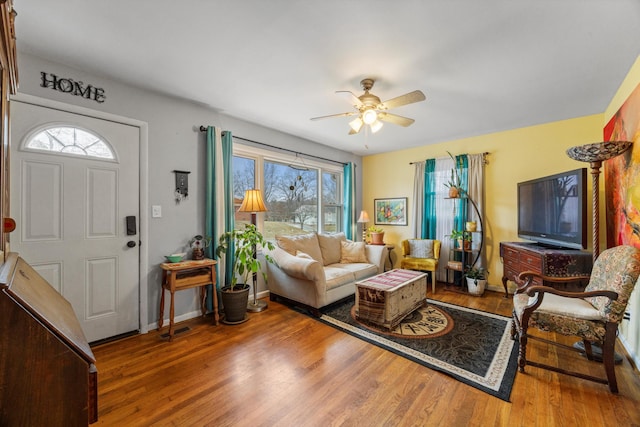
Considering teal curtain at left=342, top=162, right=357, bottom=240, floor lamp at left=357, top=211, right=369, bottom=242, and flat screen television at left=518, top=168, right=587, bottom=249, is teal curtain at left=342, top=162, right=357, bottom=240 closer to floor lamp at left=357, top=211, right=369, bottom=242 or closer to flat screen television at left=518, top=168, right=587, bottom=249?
floor lamp at left=357, top=211, right=369, bottom=242

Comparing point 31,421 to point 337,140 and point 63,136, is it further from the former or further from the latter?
point 337,140

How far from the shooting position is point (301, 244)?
12.2 ft

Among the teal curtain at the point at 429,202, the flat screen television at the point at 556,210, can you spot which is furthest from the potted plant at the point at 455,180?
the flat screen television at the point at 556,210

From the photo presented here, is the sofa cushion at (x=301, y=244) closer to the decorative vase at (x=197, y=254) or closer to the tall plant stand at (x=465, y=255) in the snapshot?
the decorative vase at (x=197, y=254)

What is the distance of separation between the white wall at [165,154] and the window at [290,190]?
1.95 feet

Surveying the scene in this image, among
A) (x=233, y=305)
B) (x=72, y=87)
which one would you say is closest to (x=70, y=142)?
(x=72, y=87)

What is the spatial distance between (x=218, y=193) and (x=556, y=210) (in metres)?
3.84

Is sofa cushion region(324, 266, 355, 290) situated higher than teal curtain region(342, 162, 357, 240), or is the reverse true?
teal curtain region(342, 162, 357, 240)

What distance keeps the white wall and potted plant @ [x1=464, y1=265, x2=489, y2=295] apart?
375cm

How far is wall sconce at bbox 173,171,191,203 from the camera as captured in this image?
9.43ft

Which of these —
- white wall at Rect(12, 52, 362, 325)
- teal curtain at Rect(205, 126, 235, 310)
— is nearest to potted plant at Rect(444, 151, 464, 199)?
teal curtain at Rect(205, 126, 235, 310)

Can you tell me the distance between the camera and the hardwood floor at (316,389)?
1549 millimetres

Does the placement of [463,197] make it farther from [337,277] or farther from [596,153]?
[337,277]

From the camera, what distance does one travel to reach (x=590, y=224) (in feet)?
9.86
